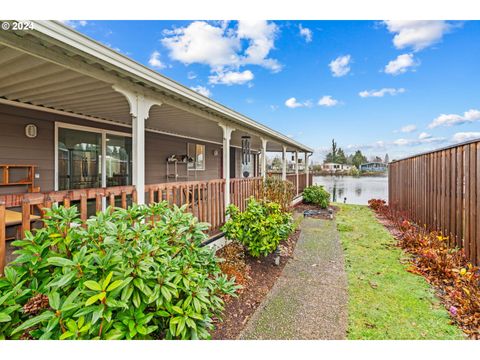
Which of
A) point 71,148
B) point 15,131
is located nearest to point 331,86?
point 71,148

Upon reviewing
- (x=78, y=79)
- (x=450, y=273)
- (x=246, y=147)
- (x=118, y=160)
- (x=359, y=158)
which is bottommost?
(x=450, y=273)

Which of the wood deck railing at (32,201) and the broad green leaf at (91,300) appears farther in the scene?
the wood deck railing at (32,201)

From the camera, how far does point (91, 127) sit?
220 inches

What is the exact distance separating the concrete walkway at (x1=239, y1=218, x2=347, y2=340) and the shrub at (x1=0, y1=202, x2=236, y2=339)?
2.83 ft

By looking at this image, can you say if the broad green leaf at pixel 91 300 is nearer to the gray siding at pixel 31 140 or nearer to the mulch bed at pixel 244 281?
the mulch bed at pixel 244 281

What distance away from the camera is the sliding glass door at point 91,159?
17.1ft

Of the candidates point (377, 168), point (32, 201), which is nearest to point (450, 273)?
point (32, 201)

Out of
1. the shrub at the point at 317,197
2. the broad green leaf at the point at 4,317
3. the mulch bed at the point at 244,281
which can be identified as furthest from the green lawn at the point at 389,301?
the shrub at the point at 317,197

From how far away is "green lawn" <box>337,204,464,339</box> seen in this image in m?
2.38

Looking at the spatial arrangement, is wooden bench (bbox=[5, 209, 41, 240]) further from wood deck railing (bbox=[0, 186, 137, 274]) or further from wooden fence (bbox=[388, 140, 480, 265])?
wooden fence (bbox=[388, 140, 480, 265])

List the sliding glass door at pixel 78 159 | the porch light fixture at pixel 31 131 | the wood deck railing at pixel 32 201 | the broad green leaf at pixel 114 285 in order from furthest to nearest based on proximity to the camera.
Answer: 1. the sliding glass door at pixel 78 159
2. the porch light fixture at pixel 31 131
3. the wood deck railing at pixel 32 201
4. the broad green leaf at pixel 114 285

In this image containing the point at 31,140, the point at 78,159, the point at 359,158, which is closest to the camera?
the point at 31,140

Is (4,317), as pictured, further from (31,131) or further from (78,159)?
(78,159)

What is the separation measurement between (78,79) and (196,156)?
20.1 feet
